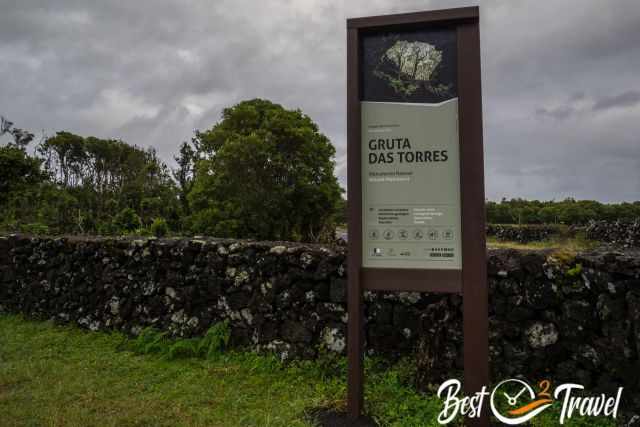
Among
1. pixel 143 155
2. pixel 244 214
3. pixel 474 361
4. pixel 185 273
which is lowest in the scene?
pixel 474 361

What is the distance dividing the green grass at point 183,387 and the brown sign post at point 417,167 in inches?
20.8

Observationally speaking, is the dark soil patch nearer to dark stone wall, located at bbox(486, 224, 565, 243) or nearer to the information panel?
the information panel

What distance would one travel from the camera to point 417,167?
3.37 m

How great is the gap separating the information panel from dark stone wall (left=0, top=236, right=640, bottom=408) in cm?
99

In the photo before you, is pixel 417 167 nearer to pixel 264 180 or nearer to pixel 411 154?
pixel 411 154

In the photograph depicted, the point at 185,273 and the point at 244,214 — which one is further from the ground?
the point at 244,214

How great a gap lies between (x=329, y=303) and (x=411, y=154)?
1.94 metres

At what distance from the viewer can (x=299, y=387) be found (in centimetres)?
409

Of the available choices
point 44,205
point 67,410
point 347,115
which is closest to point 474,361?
point 347,115

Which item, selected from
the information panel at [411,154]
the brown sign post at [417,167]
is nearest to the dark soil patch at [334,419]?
the brown sign post at [417,167]

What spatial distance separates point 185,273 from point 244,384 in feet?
6.22

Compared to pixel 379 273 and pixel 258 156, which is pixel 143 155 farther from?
pixel 379 273

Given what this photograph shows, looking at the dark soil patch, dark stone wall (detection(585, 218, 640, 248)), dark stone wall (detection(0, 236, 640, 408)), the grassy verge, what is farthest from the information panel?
dark stone wall (detection(585, 218, 640, 248))

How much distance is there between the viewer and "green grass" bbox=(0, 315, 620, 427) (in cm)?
349
